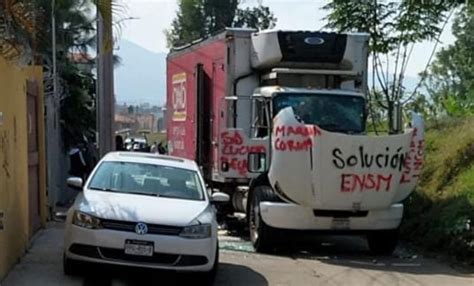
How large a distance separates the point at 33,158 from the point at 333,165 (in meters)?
5.13

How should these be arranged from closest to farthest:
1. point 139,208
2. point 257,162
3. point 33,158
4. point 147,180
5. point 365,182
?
1. point 139,208
2. point 147,180
3. point 365,182
4. point 33,158
5. point 257,162

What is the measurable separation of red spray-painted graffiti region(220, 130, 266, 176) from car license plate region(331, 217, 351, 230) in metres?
1.89

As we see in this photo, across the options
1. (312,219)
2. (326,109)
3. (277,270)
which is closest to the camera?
(277,270)

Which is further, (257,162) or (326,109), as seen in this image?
(257,162)

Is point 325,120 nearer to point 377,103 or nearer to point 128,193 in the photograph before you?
point 128,193

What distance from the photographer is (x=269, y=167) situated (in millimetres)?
13914

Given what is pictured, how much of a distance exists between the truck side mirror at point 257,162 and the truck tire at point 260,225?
0.62 meters

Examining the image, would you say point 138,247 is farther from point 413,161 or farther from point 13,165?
point 413,161

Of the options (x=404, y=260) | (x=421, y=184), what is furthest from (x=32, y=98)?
(x=421, y=184)

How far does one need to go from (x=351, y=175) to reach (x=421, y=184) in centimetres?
522

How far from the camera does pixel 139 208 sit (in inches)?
408

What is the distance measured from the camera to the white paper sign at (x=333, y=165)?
42.4 ft

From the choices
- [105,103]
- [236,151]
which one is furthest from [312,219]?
[105,103]

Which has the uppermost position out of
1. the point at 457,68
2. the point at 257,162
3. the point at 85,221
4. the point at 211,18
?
the point at 211,18
